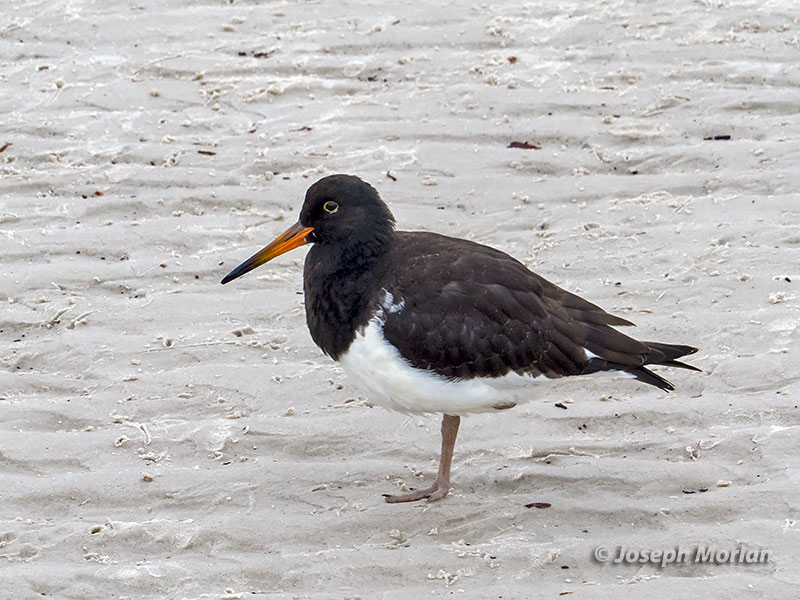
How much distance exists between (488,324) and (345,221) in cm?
75

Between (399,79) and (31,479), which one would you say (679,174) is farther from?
(31,479)

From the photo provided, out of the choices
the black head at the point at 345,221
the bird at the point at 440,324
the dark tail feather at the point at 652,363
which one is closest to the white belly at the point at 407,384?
the bird at the point at 440,324

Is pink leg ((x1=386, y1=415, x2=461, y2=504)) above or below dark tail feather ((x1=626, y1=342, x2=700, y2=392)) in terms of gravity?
below

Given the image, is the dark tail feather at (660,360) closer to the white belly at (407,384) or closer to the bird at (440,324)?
the bird at (440,324)

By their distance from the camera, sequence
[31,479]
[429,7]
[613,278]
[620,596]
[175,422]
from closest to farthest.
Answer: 1. [620,596]
2. [31,479]
3. [175,422]
4. [613,278]
5. [429,7]

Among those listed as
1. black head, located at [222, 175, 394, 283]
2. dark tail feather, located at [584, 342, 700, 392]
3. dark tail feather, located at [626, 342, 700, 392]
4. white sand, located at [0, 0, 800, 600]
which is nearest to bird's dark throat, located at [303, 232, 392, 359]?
black head, located at [222, 175, 394, 283]

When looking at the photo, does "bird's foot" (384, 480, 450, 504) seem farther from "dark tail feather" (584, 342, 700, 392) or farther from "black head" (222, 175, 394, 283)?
"black head" (222, 175, 394, 283)

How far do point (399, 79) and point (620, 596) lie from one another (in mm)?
4475

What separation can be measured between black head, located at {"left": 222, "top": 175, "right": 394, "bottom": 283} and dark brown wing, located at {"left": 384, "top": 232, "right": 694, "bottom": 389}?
112 mm

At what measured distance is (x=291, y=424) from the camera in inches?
195

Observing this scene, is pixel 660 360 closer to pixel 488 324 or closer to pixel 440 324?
pixel 488 324

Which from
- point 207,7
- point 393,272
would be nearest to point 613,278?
point 393,272

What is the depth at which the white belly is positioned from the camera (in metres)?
4.49

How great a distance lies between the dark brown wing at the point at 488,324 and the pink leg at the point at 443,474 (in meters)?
0.27
